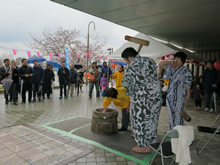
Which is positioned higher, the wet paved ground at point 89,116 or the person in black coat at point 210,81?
the person in black coat at point 210,81

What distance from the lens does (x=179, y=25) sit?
5629 millimetres

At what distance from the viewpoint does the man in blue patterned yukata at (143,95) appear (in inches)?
109

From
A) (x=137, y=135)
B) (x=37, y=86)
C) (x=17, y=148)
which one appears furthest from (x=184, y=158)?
(x=37, y=86)

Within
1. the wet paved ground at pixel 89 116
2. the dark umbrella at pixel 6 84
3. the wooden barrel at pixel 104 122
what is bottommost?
the wet paved ground at pixel 89 116

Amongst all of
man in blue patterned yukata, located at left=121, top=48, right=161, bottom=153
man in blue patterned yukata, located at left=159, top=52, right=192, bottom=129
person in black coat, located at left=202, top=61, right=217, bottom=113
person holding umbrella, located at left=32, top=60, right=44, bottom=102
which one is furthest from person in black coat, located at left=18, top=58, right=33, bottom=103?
person in black coat, located at left=202, top=61, right=217, bottom=113

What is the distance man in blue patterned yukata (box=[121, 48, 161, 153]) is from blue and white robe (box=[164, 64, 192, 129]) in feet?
1.85

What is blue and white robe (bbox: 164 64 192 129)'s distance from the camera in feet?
10.5

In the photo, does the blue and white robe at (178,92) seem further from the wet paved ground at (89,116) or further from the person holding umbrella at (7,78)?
the person holding umbrella at (7,78)

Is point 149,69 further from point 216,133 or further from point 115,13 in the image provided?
point 115,13

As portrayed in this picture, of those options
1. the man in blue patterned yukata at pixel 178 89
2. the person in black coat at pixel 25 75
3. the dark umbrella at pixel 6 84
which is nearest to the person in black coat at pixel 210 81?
the man in blue patterned yukata at pixel 178 89

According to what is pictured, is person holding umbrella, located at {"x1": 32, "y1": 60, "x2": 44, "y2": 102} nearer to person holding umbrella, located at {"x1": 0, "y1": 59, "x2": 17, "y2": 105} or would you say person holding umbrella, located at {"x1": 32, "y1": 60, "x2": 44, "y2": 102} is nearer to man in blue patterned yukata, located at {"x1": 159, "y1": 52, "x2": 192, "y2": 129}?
person holding umbrella, located at {"x1": 0, "y1": 59, "x2": 17, "y2": 105}

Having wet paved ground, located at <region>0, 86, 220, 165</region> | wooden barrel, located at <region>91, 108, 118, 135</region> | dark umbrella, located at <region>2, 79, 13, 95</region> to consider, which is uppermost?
dark umbrella, located at <region>2, 79, 13, 95</region>

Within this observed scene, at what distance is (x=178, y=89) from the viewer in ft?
10.6

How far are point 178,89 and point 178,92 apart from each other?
0.19ft
